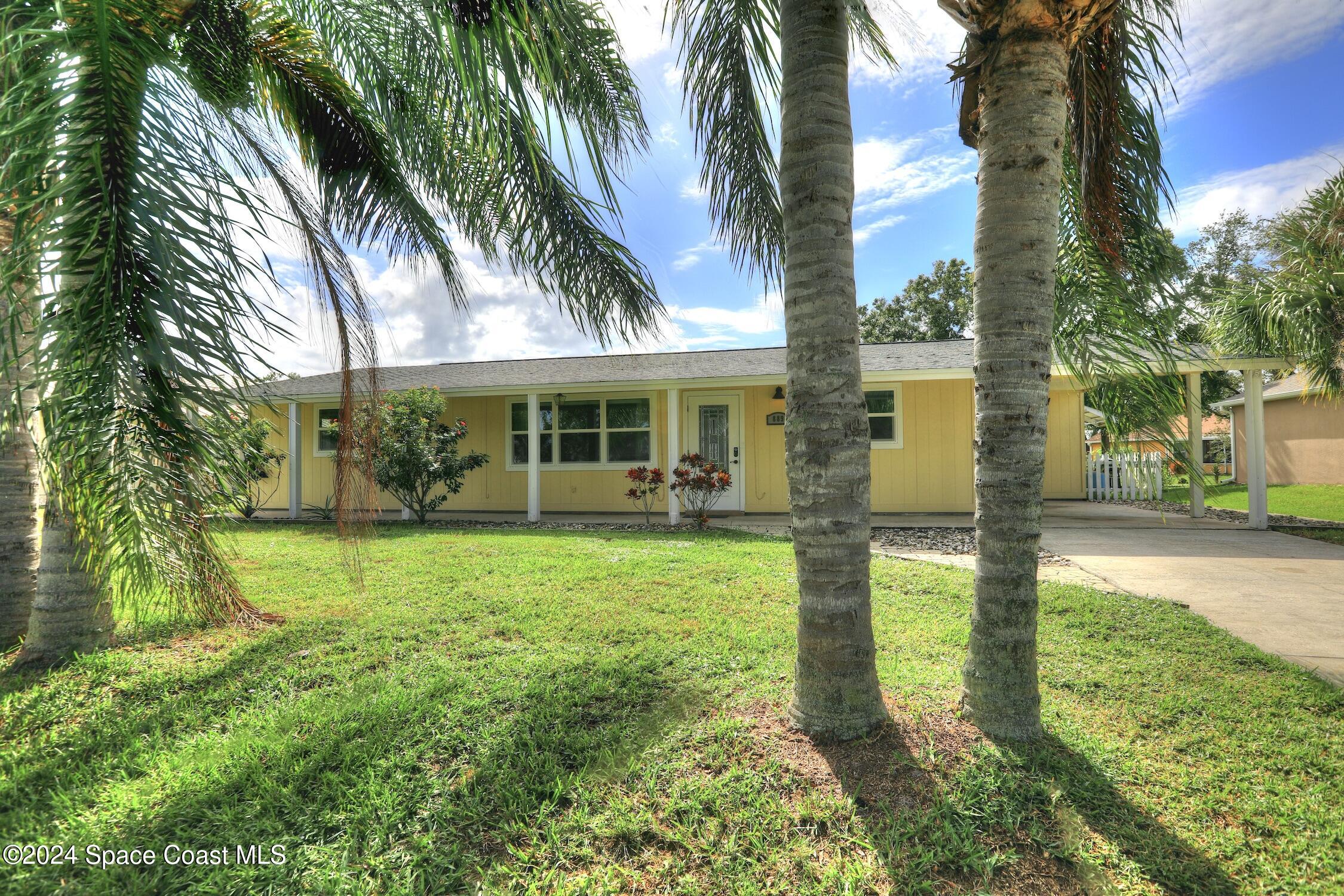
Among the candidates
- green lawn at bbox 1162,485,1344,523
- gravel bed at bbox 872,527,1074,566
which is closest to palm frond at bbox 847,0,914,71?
gravel bed at bbox 872,527,1074,566

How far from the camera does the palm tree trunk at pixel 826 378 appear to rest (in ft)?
8.02

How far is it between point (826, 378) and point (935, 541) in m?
6.66

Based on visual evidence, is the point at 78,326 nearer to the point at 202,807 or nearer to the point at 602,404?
the point at 202,807

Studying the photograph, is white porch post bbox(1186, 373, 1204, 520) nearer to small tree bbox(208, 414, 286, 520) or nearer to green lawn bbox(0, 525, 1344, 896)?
green lawn bbox(0, 525, 1344, 896)

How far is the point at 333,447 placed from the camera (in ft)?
43.5

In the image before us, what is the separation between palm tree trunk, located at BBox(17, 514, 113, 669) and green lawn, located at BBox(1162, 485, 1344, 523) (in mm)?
14044

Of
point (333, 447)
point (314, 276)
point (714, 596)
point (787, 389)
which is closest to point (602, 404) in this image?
point (333, 447)

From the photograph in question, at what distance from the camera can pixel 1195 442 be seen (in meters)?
4.36

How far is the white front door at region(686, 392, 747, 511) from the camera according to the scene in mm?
11594

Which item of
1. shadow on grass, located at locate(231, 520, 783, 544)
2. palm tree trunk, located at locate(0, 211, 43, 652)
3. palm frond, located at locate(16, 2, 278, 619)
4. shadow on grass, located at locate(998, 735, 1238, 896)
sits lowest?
shadow on grass, located at locate(998, 735, 1238, 896)

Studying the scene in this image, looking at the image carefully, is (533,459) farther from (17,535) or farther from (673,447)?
(17,535)

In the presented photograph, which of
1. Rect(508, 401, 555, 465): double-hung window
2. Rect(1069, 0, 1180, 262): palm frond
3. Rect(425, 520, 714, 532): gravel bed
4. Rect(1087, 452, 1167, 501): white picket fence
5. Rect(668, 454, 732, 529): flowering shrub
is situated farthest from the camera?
Rect(1087, 452, 1167, 501): white picket fence

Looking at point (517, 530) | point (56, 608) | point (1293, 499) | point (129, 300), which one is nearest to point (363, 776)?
point (129, 300)

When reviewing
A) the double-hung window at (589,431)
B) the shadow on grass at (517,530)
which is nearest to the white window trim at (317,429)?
the shadow on grass at (517,530)
